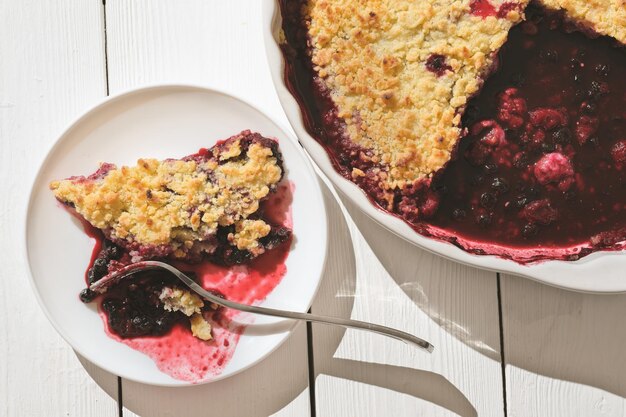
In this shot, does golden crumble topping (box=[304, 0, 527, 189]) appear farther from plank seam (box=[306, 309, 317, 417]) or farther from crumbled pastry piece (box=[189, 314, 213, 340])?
crumbled pastry piece (box=[189, 314, 213, 340])

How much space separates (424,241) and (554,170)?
404 millimetres

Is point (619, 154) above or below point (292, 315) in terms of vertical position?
above

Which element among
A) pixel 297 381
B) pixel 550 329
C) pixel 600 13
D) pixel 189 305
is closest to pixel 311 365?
pixel 297 381

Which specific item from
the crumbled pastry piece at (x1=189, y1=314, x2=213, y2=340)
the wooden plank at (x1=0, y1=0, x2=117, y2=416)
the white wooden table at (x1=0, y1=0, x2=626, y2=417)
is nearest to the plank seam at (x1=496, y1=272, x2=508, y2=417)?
the white wooden table at (x1=0, y1=0, x2=626, y2=417)

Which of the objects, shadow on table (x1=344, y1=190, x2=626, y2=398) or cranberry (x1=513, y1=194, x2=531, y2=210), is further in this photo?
shadow on table (x1=344, y1=190, x2=626, y2=398)

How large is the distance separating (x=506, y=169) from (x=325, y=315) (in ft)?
2.04

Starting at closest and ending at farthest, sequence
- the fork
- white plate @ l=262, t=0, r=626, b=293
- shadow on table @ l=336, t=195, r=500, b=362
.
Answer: white plate @ l=262, t=0, r=626, b=293 < the fork < shadow on table @ l=336, t=195, r=500, b=362

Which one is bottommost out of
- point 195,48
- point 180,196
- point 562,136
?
point 180,196

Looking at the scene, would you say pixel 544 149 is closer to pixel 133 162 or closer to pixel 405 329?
pixel 405 329

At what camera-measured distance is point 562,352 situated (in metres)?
1.70

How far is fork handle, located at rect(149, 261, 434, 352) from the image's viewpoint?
5.00 feet

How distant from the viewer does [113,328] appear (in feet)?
5.22

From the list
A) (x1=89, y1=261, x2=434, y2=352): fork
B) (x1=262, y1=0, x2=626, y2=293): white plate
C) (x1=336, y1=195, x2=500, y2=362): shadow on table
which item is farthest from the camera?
(x1=336, y1=195, x2=500, y2=362): shadow on table

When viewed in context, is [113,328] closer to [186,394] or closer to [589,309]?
[186,394]
